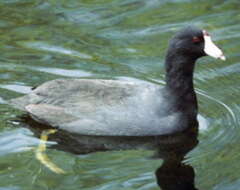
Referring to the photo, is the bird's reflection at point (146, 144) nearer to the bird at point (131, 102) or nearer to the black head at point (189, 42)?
the bird at point (131, 102)

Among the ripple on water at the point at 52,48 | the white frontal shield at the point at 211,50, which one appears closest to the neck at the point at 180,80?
the white frontal shield at the point at 211,50

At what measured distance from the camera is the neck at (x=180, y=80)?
7692mm

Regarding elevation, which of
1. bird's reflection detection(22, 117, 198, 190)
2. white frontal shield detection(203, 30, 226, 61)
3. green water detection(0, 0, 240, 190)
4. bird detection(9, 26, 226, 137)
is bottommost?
bird's reflection detection(22, 117, 198, 190)

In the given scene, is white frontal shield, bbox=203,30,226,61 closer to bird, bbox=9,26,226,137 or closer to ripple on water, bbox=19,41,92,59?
bird, bbox=9,26,226,137

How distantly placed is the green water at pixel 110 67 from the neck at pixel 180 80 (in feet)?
1.11

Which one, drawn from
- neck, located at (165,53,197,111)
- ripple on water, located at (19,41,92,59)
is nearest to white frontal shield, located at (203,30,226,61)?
neck, located at (165,53,197,111)

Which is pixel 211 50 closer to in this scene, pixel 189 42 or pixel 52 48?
pixel 189 42

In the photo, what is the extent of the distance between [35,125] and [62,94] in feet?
1.52

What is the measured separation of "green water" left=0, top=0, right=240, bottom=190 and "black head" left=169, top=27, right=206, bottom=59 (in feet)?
2.66

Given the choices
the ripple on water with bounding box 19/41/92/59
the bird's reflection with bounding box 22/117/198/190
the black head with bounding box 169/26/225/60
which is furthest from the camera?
the ripple on water with bounding box 19/41/92/59

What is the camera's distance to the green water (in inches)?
266

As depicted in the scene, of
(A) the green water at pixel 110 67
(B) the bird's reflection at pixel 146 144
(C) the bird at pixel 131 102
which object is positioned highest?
(C) the bird at pixel 131 102

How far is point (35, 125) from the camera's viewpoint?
310 inches

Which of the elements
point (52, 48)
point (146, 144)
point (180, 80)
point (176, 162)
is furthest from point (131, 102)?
point (52, 48)
